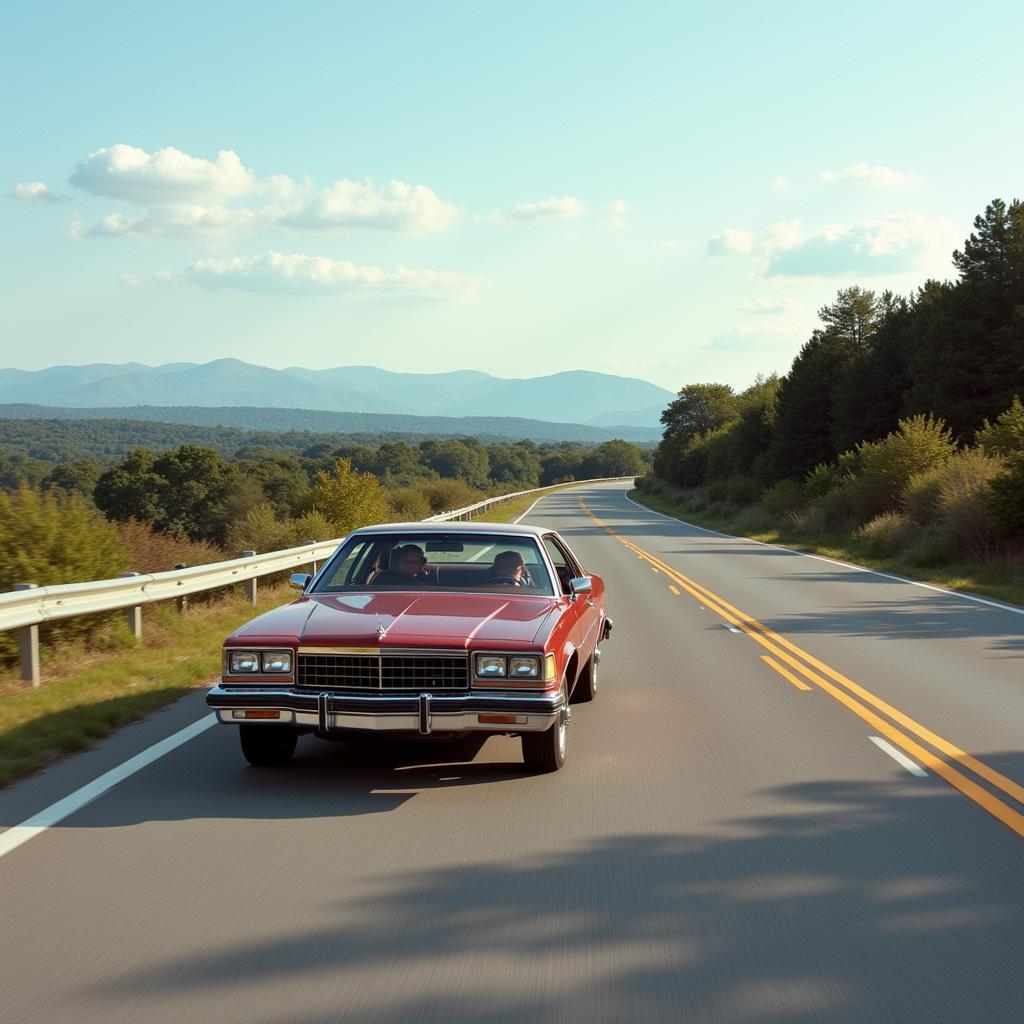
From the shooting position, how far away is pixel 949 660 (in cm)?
1270

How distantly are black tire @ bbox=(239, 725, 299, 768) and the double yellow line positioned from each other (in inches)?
154

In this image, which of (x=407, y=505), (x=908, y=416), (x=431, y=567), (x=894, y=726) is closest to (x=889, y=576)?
(x=894, y=726)

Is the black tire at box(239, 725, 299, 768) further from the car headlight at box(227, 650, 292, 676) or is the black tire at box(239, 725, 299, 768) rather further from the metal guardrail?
the metal guardrail

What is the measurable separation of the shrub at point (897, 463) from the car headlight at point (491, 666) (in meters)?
30.0

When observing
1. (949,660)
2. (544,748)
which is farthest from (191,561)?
(544,748)

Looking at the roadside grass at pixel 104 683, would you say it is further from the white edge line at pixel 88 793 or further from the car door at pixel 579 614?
the car door at pixel 579 614

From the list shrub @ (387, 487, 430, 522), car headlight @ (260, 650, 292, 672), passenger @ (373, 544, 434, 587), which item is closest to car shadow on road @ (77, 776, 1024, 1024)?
car headlight @ (260, 650, 292, 672)

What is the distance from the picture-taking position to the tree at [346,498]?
113 ft

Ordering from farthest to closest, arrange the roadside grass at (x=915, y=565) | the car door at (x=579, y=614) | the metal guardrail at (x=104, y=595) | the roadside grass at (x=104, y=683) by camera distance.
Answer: the roadside grass at (x=915, y=565) → the metal guardrail at (x=104, y=595) → the car door at (x=579, y=614) → the roadside grass at (x=104, y=683)

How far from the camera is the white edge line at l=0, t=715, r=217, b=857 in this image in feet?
19.8

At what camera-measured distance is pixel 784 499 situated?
48.0 metres

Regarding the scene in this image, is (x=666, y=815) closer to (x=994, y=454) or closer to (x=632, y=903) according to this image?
(x=632, y=903)

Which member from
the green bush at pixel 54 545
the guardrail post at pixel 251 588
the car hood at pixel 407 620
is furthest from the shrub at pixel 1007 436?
the car hood at pixel 407 620

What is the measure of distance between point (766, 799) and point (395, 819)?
205 cm
